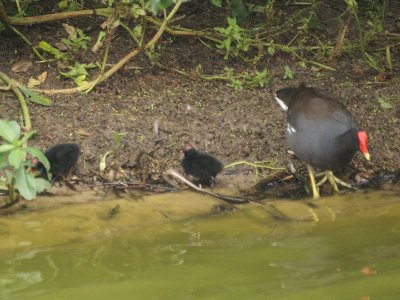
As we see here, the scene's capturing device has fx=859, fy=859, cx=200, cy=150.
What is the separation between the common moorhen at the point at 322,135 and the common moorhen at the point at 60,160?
1499 mm

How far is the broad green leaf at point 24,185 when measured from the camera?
4.81 m

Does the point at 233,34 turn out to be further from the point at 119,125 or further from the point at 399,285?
the point at 399,285

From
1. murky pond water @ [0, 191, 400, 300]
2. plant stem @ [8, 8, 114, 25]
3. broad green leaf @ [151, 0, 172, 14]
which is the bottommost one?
murky pond water @ [0, 191, 400, 300]

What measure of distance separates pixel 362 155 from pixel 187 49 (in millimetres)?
1878

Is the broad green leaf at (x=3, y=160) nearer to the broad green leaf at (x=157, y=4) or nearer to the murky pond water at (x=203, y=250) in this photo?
the murky pond water at (x=203, y=250)

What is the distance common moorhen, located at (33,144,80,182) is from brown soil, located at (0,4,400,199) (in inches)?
5.2

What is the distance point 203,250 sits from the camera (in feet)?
15.3

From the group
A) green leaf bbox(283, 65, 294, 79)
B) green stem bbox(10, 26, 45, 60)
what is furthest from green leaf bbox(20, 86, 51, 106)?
green leaf bbox(283, 65, 294, 79)

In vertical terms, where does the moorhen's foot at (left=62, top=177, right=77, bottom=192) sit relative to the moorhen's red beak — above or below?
below

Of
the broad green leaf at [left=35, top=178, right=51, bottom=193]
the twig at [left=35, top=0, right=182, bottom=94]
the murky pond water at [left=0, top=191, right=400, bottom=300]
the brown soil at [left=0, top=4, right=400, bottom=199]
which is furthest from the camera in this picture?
the twig at [left=35, top=0, right=182, bottom=94]

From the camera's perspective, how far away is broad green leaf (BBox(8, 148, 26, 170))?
15.3 feet

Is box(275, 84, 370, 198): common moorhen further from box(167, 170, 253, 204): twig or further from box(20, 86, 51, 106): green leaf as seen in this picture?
box(20, 86, 51, 106): green leaf

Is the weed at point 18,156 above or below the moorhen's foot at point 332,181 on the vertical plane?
above

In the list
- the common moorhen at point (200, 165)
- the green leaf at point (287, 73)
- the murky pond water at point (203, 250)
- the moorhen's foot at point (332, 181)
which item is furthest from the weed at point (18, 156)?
the green leaf at point (287, 73)
